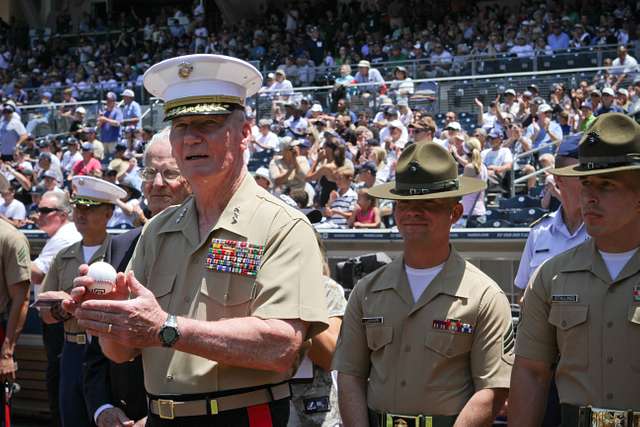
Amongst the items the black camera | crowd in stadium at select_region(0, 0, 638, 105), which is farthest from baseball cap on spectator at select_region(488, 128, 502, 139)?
the black camera

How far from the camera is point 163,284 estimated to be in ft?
9.91

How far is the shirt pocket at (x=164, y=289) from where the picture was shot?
9.82 ft

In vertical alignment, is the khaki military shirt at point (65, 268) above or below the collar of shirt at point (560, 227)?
below

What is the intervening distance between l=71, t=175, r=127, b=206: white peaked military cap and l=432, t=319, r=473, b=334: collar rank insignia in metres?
2.60

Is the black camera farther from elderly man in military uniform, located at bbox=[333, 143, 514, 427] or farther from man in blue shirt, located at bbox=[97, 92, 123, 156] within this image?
man in blue shirt, located at bbox=[97, 92, 123, 156]

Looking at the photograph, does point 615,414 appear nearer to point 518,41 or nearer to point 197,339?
point 197,339

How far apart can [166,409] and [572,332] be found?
4.41ft

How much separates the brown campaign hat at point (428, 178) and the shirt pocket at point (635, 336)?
0.83m

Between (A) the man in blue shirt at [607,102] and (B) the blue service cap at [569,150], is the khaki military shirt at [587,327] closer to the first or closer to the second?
(B) the blue service cap at [569,150]

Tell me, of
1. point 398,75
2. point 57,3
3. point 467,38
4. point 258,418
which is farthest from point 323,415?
point 57,3

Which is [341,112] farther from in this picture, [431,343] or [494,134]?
[431,343]

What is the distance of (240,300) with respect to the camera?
9.36 ft

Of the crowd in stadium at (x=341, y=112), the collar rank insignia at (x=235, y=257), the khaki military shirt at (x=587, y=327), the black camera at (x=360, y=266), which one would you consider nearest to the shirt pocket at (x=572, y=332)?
the khaki military shirt at (x=587, y=327)

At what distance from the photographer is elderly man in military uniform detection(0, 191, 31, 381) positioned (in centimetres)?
616
